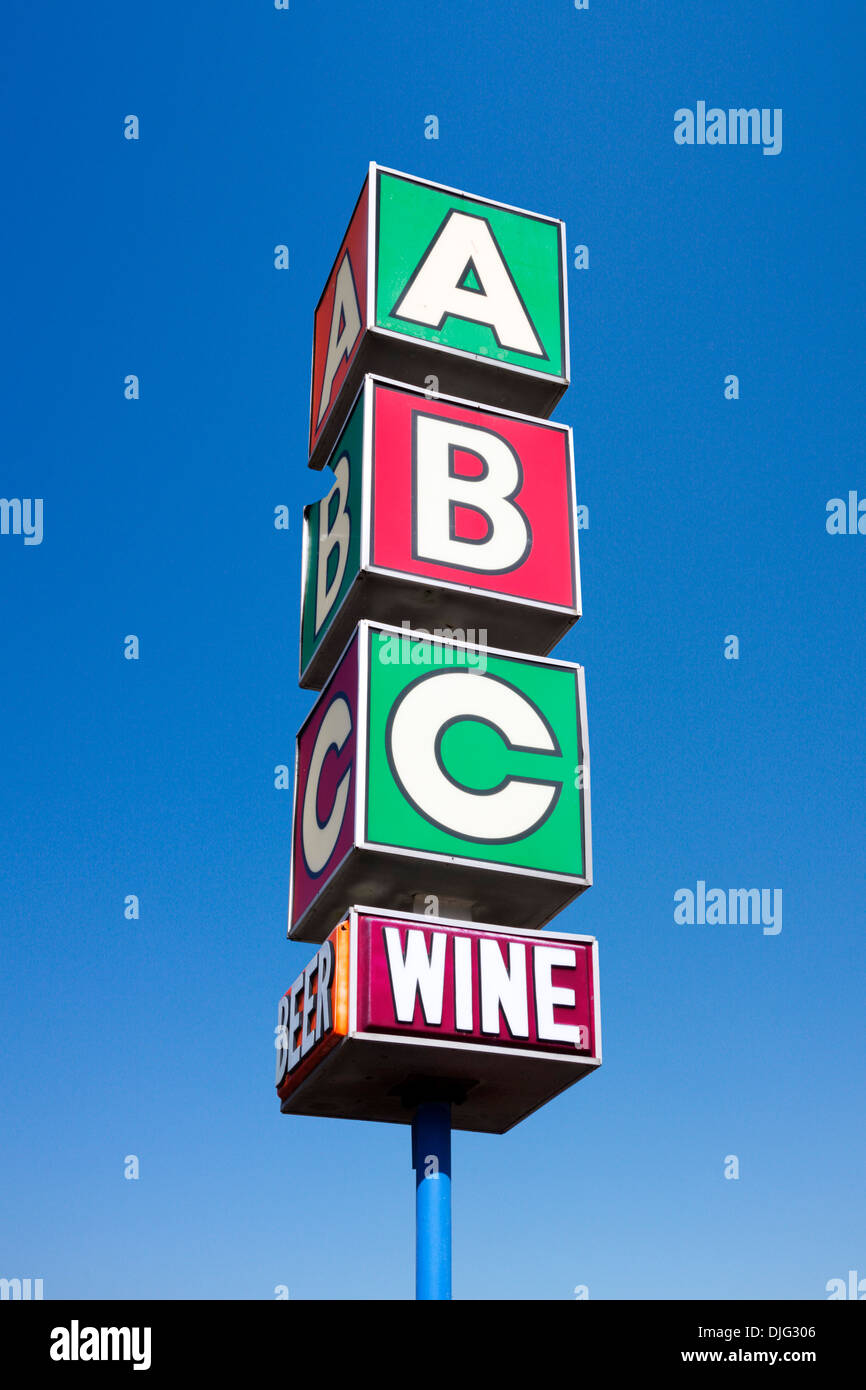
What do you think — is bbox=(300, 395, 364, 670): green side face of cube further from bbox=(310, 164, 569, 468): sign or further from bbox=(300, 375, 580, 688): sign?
bbox=(310, 164, 569, 468): sign

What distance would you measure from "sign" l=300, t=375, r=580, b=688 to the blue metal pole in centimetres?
522

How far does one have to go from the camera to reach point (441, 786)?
14477mm

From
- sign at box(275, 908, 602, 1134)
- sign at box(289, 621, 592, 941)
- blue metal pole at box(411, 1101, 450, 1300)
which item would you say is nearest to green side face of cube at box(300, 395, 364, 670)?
sign at box(289, 621, 592, 941)

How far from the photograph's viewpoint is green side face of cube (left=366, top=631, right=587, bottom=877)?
46.4 feet

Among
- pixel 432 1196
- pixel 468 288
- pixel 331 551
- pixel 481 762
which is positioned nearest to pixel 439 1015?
pixel 432 1196

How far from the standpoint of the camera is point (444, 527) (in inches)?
629

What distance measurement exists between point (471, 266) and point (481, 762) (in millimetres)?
6798

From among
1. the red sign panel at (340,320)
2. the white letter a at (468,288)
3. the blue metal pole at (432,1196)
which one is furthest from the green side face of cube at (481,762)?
the white letter a at (468,288)

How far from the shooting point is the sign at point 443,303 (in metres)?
17.3
